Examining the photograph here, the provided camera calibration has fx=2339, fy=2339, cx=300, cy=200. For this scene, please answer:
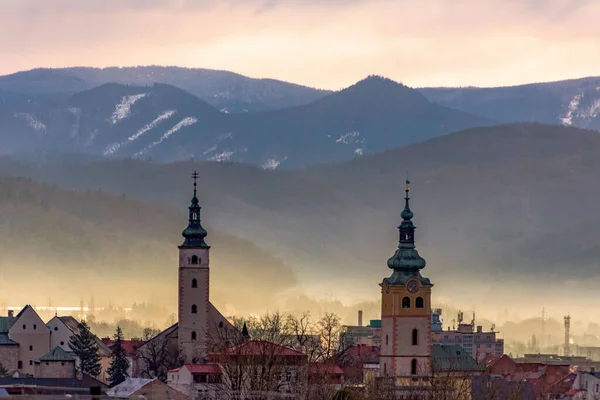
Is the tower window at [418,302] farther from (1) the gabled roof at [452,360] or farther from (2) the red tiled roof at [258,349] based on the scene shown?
(2) the red tiled roof at [258,349]

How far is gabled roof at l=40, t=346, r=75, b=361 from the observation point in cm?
18412

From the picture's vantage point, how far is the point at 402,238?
17450 centimetres

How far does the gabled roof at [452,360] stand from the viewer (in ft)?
557

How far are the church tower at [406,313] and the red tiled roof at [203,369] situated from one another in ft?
42.6

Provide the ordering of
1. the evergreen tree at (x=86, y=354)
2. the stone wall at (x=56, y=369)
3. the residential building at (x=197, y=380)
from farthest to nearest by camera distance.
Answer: the evergreen tree at (x=86, y=354), the stone wall at (x=56, y=369), the residential building at (x=197, y=380)

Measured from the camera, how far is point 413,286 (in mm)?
169375

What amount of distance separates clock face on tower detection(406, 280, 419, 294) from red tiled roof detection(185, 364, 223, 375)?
16.1 m

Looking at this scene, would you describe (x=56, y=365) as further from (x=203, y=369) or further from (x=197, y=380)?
(x=197, y=380)

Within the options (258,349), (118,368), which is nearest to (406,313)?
(118,368)

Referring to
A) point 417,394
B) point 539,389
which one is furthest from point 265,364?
point 539,389

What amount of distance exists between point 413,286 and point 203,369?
17.7 m

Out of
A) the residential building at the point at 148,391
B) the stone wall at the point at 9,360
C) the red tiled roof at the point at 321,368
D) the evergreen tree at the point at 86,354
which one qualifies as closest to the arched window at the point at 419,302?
the residential building at the point at 148,391

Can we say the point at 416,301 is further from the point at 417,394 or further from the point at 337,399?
the point at 337,399

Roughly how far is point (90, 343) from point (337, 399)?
89020 millimetres
